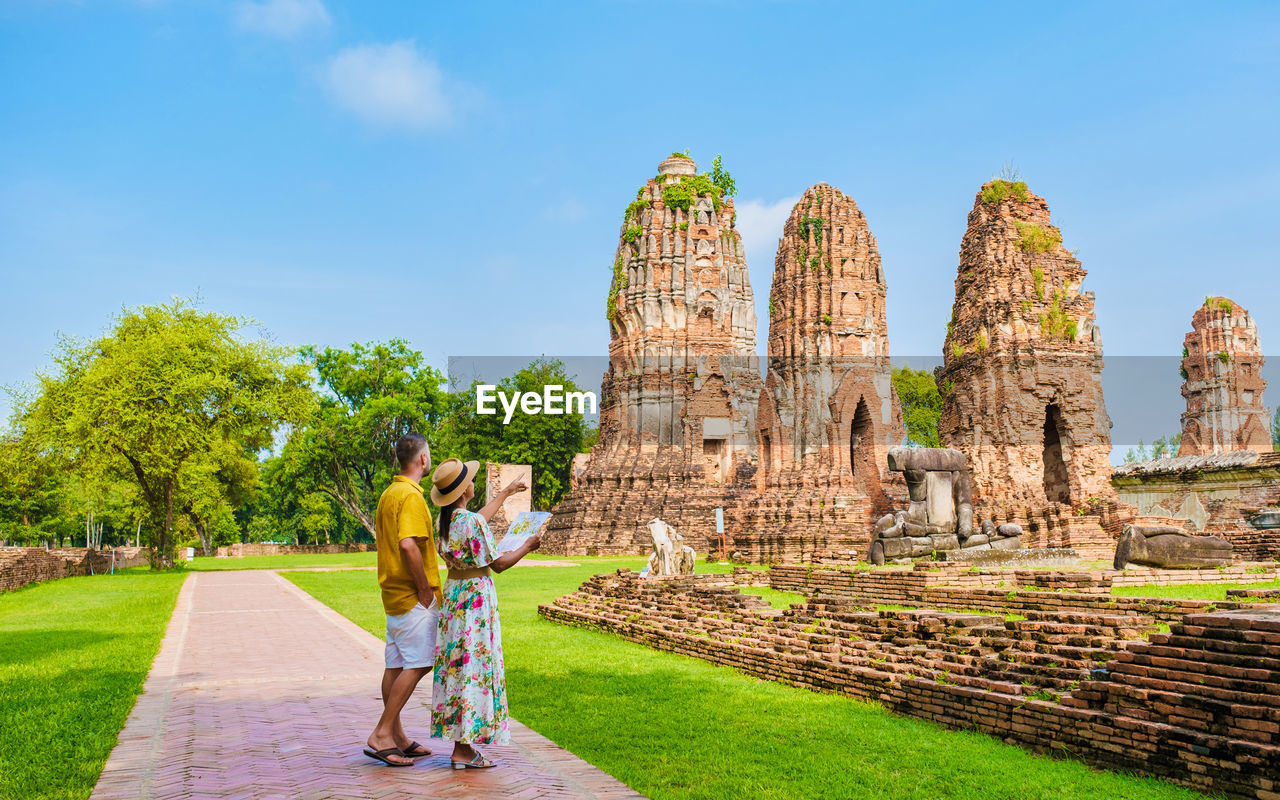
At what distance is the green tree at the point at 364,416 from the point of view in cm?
4994

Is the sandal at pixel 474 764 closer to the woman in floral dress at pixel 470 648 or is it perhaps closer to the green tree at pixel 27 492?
the woman in floral dress at pixel 470 648

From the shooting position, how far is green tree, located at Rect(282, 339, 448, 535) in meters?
49.9

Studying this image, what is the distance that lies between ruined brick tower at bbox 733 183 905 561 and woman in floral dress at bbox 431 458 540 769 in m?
28.3

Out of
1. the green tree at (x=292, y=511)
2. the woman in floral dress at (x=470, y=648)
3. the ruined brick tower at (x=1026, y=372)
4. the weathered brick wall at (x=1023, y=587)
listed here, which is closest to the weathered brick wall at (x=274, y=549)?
A: the green tree at (x=292, y=511)

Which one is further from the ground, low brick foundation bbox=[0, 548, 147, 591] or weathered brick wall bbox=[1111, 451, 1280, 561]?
weathered brick wall bbox=[1111, 451, 1280, 561]

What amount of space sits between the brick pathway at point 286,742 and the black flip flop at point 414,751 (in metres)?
0.05

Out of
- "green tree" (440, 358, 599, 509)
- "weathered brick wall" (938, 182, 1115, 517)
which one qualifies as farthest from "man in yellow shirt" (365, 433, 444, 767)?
"green tree" (440, 358, 599, 509)

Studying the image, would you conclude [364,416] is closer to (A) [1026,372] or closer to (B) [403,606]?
(A) [1026,372]

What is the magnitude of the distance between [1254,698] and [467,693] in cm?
397

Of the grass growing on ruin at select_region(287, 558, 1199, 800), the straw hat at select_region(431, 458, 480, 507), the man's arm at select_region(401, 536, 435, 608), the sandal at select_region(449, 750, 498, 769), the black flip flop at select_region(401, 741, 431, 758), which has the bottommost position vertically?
the grass growing on ruin at select_region(287, 558, 1199, 800)

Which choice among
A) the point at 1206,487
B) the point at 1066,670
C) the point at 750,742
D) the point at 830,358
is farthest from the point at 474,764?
the point at 830,358

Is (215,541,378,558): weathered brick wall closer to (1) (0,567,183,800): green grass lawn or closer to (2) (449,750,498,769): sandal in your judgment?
(1) (0,567,183,800): green grass lawn

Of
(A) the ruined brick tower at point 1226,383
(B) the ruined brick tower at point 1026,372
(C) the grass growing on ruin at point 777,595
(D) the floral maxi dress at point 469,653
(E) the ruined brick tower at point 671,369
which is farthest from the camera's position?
(A) the ruined brick tower at point 1226,383

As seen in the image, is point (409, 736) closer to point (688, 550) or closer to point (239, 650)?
point (239, 650)
